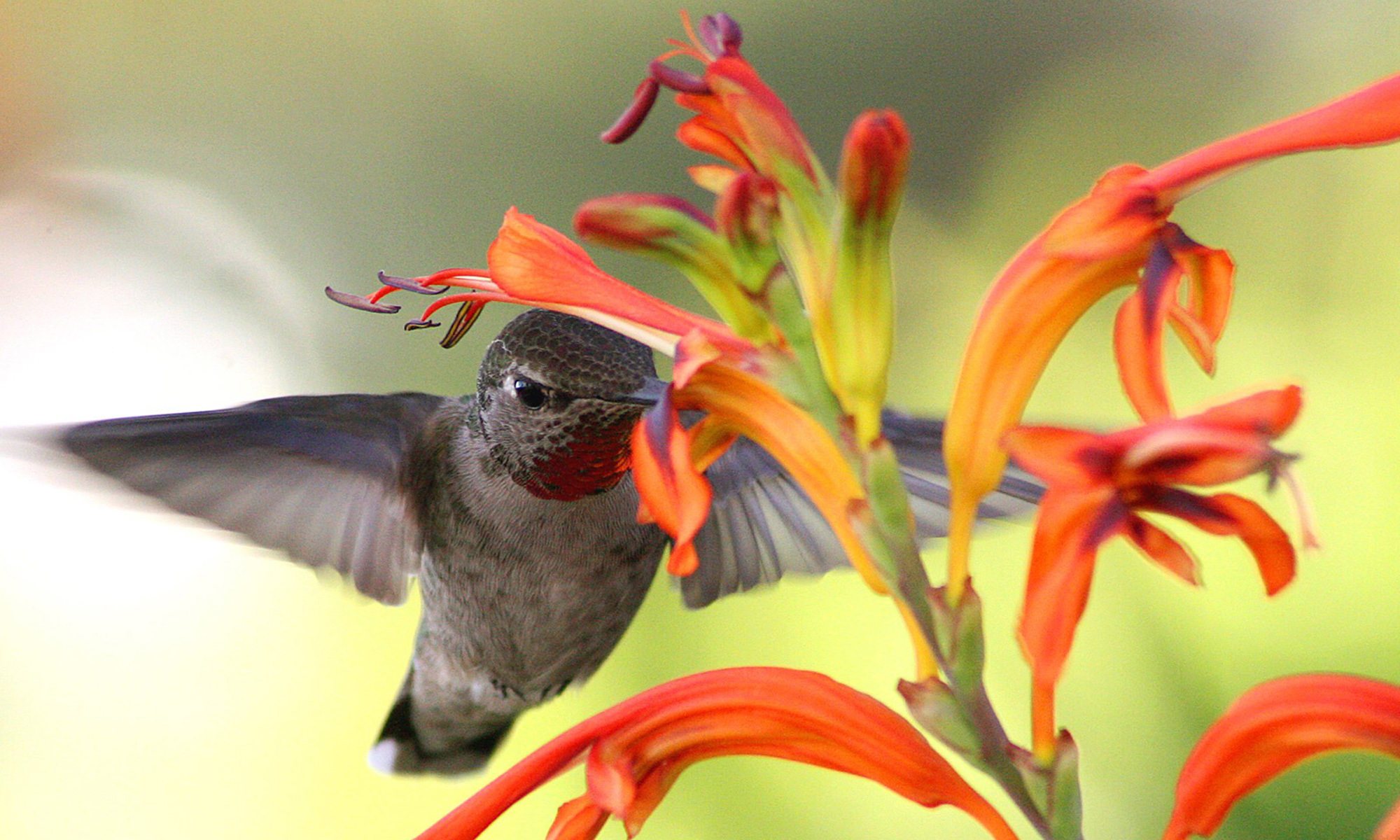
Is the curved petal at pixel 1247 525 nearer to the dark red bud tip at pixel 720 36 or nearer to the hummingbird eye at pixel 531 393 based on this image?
the dark red bud tip at pixel 720 36

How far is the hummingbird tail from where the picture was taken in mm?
2115

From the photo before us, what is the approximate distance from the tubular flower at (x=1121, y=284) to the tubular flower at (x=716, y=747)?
14 cm

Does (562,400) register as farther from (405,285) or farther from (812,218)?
(812,218)

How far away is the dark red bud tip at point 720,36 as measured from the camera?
83cm

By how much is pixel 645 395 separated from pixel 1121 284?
635mm

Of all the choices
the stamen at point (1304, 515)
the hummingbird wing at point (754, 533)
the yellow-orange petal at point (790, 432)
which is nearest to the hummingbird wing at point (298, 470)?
the hummingbird wing at point (754, 533)

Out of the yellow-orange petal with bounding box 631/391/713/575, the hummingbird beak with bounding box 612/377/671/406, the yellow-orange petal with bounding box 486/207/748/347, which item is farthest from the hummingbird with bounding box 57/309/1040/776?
the yellow-orange petal with bounding box 631/391/713/575

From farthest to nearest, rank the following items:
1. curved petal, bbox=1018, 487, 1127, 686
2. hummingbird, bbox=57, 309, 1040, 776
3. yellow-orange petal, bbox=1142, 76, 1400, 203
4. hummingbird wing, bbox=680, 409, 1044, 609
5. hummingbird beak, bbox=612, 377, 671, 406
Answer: hummingbird wing, bbox=680, 409, 1044, 609
hummingbird, bbox=57, 309, 1040, 776
hummingbird beak, bbox=612, 377, 671, 406
yellow-orange petal, bbox=1142, 76, 1400, 203
curved petal, bbox=1018, 487, 1127, 686

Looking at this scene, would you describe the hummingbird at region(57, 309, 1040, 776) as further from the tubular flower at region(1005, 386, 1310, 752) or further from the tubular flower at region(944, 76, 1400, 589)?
the tubular flower at region(1005, 386, 1310, 752)

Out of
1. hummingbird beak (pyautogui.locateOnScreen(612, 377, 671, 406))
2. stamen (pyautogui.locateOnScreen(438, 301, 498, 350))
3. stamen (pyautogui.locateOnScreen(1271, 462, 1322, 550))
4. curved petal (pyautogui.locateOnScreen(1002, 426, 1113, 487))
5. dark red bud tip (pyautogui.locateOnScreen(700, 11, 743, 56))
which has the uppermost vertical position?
dark red bud tip (pyautogui.locateOnScreen(700, 11, 743, 56))

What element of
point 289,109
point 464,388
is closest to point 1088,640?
point 464,388

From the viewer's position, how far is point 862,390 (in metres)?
0.78

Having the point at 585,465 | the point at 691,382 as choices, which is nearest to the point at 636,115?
the point at 691,382

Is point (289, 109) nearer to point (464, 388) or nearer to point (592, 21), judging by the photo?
point (592, 21)
